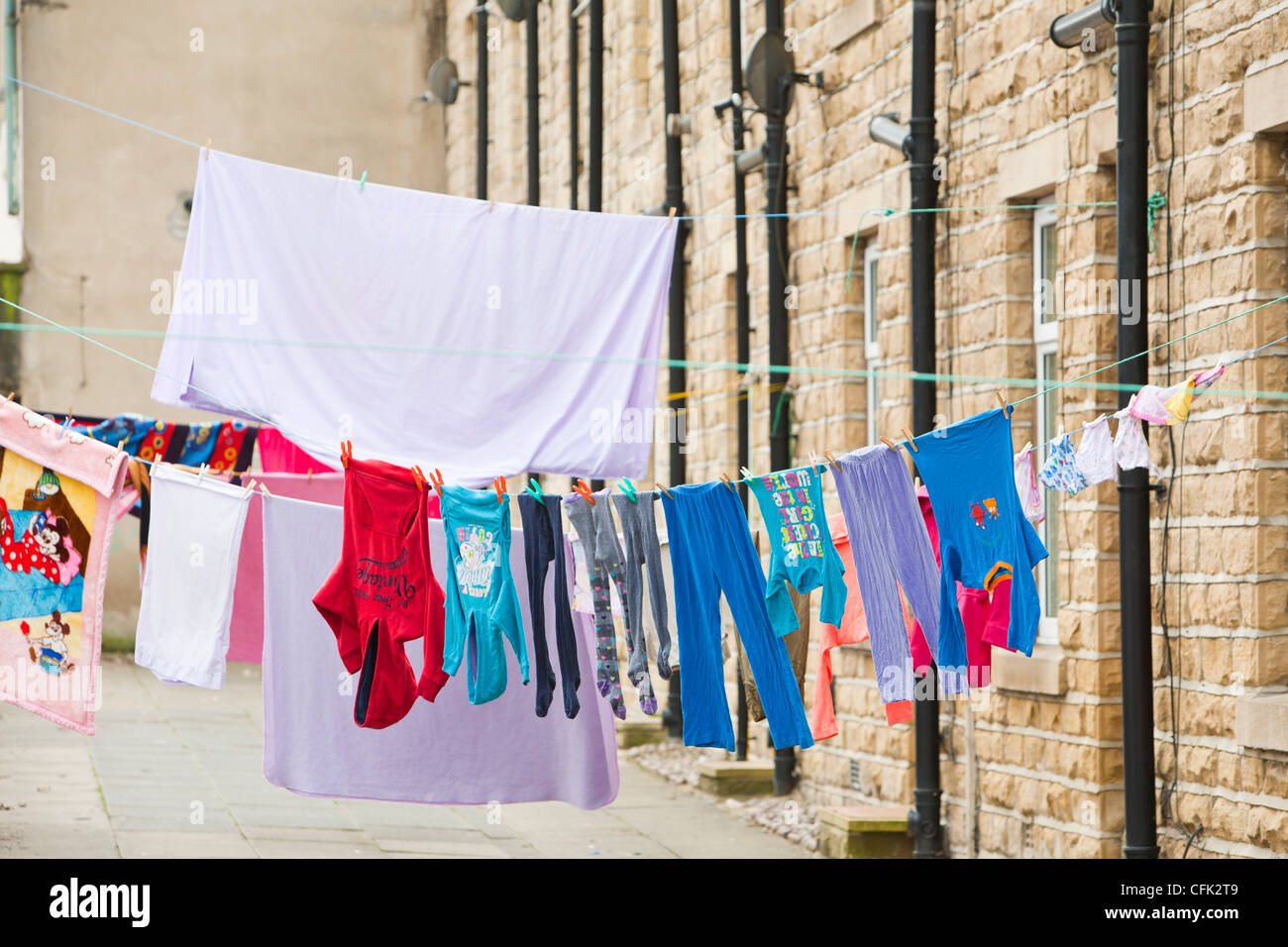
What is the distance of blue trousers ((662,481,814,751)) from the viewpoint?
6.30 m

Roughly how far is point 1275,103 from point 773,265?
529 cm

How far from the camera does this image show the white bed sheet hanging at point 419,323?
7.06 meters

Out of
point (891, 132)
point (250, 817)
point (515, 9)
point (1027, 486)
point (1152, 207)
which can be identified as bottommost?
point (250, 817)

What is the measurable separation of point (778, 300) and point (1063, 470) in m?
5.40

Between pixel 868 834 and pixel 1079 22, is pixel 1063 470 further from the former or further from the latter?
pixel 868 834

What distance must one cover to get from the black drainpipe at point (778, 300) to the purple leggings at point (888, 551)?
474 centimetres

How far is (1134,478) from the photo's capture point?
697 centimetres

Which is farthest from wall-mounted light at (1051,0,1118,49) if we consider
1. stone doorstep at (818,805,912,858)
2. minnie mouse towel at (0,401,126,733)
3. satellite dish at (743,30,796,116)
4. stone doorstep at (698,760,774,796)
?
stone doorstep at (698,760,774,796)

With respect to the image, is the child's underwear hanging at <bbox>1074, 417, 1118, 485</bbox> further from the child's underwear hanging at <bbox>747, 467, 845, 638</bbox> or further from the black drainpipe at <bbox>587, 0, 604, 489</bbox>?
the black drainpipe at <bbox>587, 0, 604, 489</bbox>

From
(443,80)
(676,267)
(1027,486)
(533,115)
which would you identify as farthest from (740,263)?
(443,80)

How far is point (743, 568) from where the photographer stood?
6.34 meters

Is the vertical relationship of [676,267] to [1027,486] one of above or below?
above

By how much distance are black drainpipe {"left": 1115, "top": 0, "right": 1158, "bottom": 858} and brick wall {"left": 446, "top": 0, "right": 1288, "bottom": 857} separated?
0.41 metres

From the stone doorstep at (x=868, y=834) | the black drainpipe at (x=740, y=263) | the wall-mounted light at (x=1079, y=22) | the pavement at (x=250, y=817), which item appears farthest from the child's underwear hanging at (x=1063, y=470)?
the black drainpipe at (x=740, y=263)
